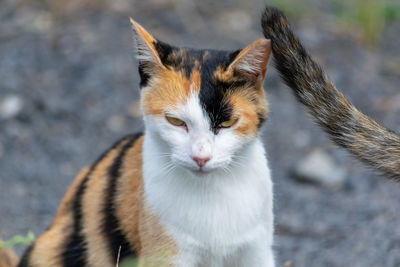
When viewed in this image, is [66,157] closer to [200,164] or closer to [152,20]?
[152,20]

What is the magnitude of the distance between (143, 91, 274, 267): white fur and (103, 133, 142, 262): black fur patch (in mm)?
265

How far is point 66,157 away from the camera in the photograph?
15.9ft

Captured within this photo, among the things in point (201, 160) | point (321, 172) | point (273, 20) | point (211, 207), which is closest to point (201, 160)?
point (201, 160)

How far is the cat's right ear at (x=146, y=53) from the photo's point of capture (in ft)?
8.14

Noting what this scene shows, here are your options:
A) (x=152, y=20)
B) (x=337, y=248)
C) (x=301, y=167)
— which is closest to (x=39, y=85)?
(x=152, y=20)

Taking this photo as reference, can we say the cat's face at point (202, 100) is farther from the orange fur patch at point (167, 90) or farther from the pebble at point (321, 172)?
the pebble at point (321, 172)

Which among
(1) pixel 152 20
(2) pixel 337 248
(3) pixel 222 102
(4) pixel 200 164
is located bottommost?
(2) pixel 337 248

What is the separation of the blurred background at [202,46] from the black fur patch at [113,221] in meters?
1.08

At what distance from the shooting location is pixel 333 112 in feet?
8.75

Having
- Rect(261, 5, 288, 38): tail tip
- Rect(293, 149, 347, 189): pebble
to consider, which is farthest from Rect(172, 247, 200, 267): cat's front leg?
Rect(293, 149, 347, 189): pebble

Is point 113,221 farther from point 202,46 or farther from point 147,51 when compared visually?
point 202,46

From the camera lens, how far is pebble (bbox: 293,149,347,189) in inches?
182

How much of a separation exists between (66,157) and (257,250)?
2.56m

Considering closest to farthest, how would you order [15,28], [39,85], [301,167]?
[301,167]
[39,85]
[15,28]
